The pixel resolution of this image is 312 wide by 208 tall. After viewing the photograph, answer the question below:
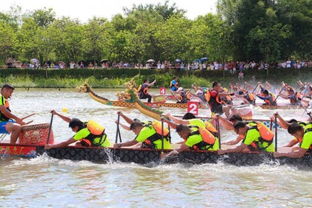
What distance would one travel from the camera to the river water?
10.7m

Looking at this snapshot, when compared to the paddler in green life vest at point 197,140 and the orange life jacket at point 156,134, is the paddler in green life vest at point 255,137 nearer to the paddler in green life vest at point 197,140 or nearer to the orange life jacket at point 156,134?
the paddler in green life vest at point 197,140

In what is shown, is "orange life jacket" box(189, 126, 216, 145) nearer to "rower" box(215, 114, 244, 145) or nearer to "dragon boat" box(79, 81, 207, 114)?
"rower" box(215, 114, 244, 145)

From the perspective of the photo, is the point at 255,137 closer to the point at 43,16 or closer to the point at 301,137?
the point at 301,137

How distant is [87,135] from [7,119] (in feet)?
7.15

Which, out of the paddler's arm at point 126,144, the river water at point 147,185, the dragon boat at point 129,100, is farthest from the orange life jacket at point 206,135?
the dragon boat at point 129,100

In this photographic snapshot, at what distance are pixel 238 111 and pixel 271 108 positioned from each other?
9.06 m

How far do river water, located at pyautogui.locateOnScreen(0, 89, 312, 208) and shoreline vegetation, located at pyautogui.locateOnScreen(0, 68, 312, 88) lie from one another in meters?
32.4

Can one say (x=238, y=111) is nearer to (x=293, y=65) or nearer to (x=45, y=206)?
(x=45, y=206)

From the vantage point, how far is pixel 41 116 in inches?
1005

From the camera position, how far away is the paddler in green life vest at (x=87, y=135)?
13.0 metres

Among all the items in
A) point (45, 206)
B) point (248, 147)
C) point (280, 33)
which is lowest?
point (45, 206)

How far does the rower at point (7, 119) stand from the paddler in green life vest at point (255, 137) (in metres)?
5.20

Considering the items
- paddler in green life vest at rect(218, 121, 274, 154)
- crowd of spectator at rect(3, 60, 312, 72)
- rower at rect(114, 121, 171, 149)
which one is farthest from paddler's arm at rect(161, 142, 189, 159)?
crowd of spectator at rect(3, 60, 312, 72)

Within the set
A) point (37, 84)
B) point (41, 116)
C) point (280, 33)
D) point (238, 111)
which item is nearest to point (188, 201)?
point (238, 111)
